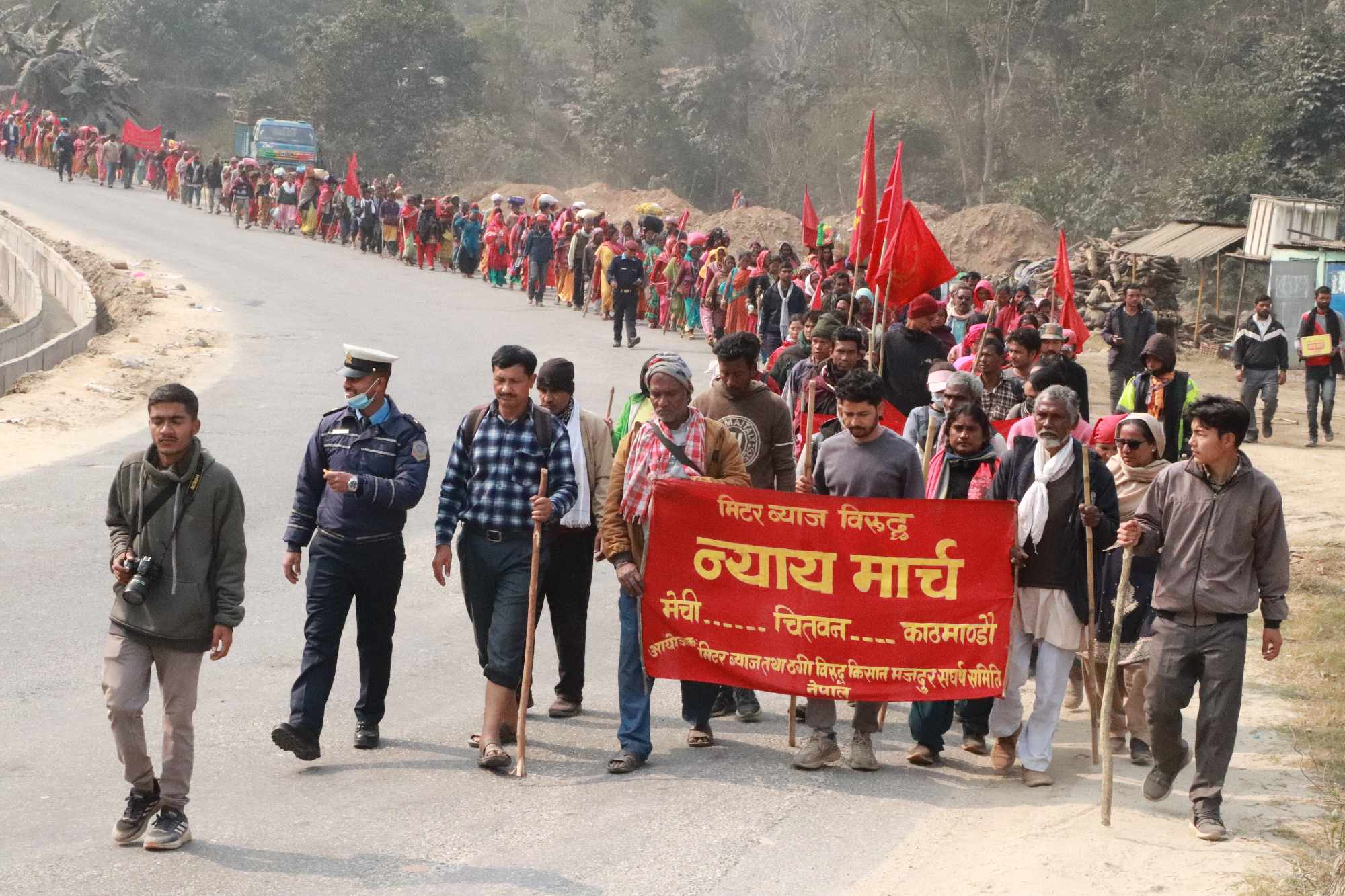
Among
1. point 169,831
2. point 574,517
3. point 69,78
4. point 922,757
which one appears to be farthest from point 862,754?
point 69,78

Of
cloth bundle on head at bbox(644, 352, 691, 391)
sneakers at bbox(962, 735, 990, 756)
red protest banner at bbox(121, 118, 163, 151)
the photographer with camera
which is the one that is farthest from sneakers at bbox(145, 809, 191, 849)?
red protest banner at bbox(121, 118, 163, 151)

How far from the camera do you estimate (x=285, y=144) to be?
48938mm

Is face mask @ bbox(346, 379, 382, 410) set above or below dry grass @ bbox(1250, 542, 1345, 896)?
above

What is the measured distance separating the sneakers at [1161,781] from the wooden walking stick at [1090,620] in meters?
0.63

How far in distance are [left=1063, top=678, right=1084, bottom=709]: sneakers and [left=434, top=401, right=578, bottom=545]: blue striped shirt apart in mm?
3092

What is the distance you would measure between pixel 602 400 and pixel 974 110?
3678cm

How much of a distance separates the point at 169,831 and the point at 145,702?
468 mm

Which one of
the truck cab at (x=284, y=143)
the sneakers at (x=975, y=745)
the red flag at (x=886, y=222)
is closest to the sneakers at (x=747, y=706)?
the sneakers at (x=975, y=745)

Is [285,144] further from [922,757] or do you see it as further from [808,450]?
[922,757]

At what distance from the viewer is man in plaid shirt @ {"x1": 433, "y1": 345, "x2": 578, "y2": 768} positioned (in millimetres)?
6898

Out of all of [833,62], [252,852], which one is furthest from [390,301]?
[833,62]

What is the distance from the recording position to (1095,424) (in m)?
8.26

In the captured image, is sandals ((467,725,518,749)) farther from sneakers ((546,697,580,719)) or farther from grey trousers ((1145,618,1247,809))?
grey trousers ((1145,618,1247,809))

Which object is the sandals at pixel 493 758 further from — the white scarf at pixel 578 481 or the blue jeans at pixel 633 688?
the white scarf at pixel 578 481
